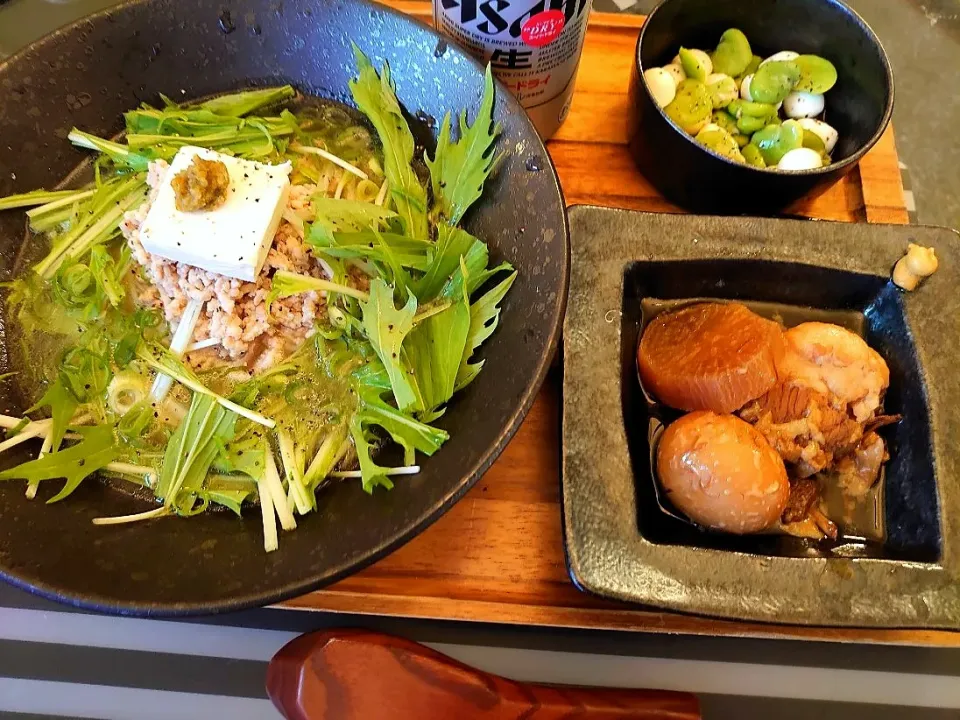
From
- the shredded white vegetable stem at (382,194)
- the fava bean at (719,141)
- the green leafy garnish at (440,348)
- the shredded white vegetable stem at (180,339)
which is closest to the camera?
the green leafy garnish at (440,348)

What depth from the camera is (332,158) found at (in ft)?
3.99

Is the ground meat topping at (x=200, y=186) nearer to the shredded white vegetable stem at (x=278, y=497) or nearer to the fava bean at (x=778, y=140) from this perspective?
the shredded white vegetable stem at (x=278, y=497)

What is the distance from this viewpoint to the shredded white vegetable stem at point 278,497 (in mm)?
947

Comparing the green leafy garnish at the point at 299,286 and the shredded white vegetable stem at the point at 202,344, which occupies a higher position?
the green leafy garnish at the point at 299,286

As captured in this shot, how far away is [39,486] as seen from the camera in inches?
37.8

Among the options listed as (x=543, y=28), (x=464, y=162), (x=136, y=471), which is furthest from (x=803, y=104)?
(x=136, y=471)

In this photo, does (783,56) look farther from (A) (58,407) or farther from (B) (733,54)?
(A) (58,407)

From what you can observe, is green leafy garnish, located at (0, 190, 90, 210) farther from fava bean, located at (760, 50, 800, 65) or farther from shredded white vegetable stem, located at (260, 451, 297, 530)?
fava bean, located at (760, 50, 800, 65)

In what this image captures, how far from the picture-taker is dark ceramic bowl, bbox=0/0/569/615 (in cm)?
86

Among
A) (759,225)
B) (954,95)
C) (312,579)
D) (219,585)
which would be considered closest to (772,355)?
(759,225)

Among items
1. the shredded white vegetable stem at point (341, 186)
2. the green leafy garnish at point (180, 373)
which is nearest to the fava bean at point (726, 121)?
the shredded white vegetable stem at point (341, 186)

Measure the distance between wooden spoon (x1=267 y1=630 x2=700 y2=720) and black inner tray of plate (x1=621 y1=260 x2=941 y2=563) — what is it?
0.91 ft

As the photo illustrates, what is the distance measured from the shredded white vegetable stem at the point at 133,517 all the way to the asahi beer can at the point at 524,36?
34.7 inches

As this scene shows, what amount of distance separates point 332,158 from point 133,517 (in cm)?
67
